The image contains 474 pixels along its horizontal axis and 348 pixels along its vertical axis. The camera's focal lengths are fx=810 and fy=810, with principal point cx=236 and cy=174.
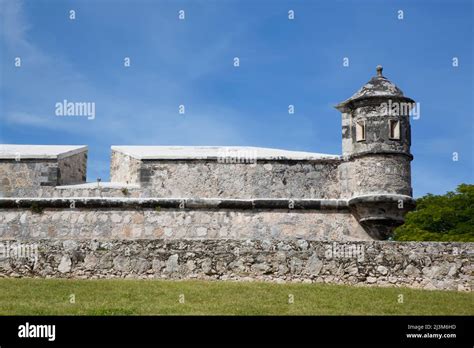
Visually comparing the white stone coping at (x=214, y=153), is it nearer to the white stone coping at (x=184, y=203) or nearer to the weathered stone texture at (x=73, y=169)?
the weathered stone texture at (x=73, y=169)

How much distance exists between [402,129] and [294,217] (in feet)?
10.1

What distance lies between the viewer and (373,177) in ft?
57.7

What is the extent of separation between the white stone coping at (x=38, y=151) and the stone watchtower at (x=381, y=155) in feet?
22.1

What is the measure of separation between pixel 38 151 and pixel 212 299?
8.24 m

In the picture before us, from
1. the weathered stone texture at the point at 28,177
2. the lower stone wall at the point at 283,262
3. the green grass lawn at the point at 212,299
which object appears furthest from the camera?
the weathered stone texture at the point at 28,177

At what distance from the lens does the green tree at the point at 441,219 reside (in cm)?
3491

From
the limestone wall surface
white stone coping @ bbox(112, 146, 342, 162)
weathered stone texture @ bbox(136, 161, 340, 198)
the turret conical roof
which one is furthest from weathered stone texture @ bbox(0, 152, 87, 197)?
the turret conical roof

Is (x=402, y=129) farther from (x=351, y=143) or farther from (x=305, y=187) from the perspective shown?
(x=305, y=187)

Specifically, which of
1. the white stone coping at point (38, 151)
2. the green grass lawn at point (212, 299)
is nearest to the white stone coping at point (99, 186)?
the white stone coping at point (38, 151)

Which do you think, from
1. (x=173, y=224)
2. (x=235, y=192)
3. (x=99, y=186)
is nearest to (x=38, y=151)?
(x=99, y=186)

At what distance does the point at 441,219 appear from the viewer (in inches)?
1426

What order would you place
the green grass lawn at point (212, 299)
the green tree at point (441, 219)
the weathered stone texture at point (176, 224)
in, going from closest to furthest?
the green grass lawn at point (212, 299), the weathered stone texture at point (176, 224), the green tree at point (441, 219)
